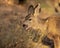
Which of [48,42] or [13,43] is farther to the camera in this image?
[48,42]

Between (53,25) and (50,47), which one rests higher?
(53,25)

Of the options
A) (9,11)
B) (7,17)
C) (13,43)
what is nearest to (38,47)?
(13,43)

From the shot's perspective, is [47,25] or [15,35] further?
[47,25]

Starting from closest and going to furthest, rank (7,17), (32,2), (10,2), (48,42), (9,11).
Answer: (48,42), (7,17), (9,11), (10,2), (32,2)

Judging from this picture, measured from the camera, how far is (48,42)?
5.27 m

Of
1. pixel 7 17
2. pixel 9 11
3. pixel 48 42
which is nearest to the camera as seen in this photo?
pixel 48 42

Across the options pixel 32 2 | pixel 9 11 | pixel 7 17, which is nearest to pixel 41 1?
pixel 32 2

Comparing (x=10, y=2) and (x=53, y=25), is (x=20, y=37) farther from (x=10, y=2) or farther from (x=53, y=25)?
(x=10, y=2)

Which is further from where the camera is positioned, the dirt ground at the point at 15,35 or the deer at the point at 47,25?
the deer at the point at 47,25

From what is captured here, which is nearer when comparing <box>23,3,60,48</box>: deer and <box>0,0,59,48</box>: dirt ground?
<box>0,0,59,48</box>: dirt ground

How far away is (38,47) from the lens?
Answer: 16.6 ft

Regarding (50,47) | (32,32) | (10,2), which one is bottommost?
(50,47)

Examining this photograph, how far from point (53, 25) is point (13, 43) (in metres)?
1.47

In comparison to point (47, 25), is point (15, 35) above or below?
below
